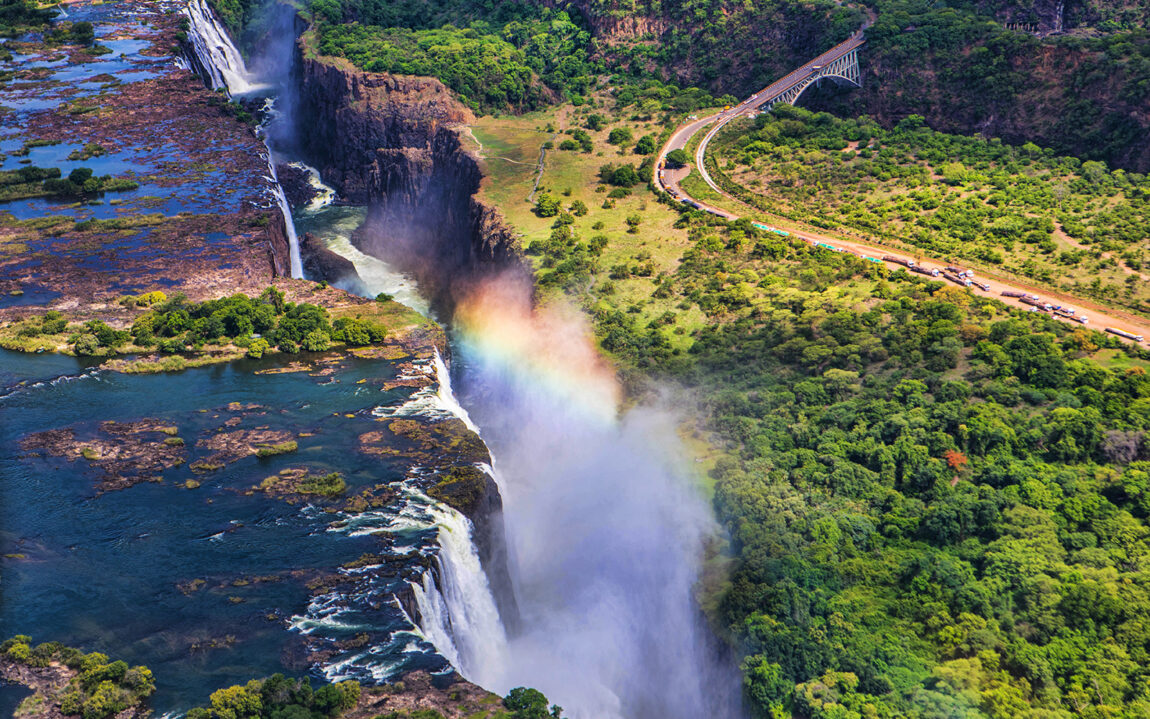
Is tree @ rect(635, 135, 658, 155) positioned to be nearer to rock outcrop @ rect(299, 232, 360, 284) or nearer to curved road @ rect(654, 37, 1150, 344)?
curved road @ rect(654, 37, 1150, 344)

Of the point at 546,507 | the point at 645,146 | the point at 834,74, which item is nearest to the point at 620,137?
the point at 645,146

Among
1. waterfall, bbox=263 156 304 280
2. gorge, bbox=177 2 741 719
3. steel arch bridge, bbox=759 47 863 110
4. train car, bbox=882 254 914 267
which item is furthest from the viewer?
steel arch bridge, bbox=759 47 863 110

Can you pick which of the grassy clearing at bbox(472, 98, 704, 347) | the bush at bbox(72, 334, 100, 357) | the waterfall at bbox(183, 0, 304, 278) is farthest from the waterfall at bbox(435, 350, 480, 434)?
the waterfall at bbox(183, 0, 304, 278)

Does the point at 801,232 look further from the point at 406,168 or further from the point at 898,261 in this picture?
the point at 406,168

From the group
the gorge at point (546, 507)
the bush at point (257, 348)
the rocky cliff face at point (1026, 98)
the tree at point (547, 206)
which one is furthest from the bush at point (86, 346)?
the rocky cliff face at point (1026, 98)

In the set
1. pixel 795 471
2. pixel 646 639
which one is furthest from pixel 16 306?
pixel 795 471

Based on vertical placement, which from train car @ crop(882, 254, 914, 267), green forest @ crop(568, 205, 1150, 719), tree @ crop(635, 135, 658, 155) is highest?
tree @ crop(635, 135, 658, 155)
